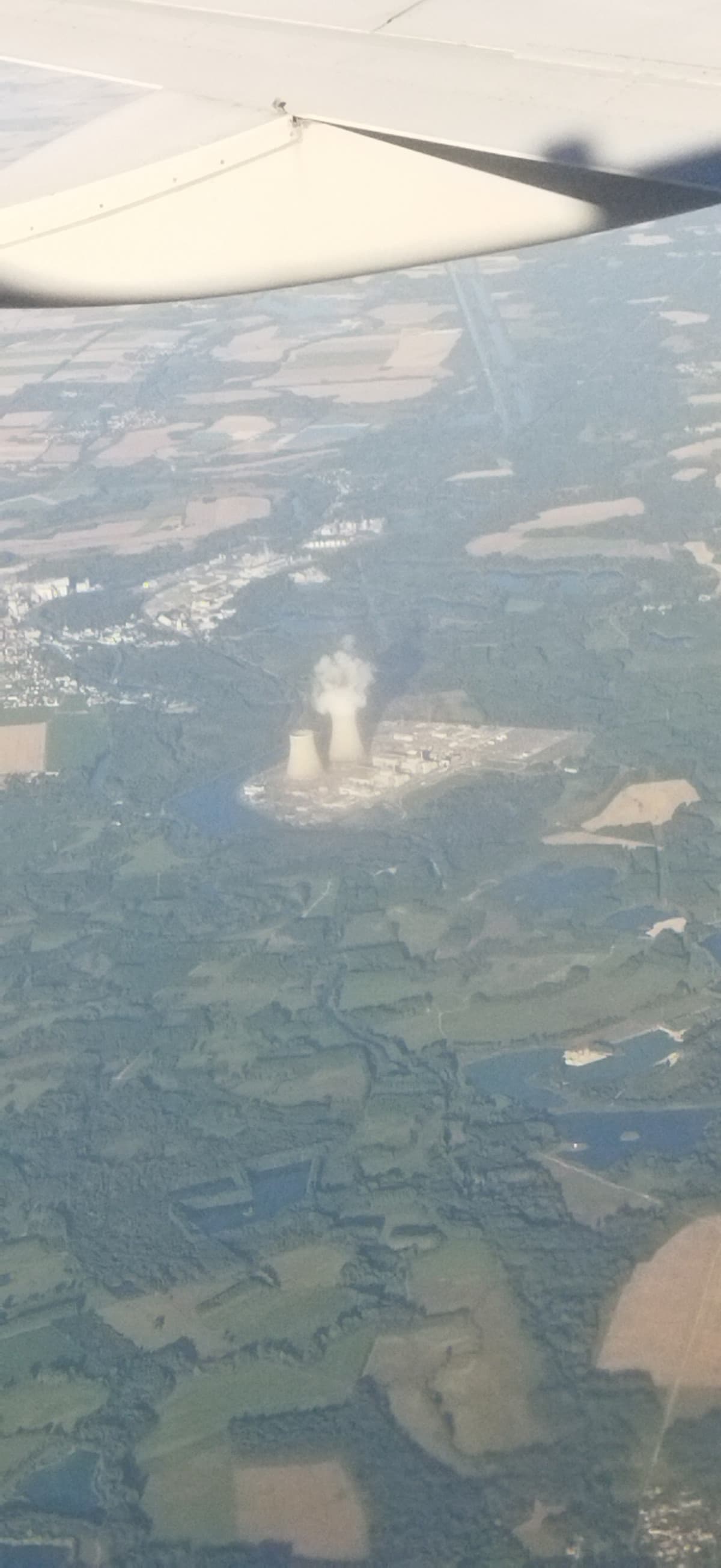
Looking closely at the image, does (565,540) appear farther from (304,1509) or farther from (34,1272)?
(304,1509)

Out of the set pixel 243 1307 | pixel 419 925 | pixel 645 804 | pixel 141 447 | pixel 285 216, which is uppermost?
pixel 285 216

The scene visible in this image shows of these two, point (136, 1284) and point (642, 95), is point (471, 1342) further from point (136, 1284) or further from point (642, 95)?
point (642, 95)

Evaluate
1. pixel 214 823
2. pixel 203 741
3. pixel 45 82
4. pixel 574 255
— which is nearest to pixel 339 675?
pixel 203 741

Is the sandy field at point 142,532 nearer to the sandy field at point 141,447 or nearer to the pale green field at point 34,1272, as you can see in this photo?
the sandy field at point 141,447

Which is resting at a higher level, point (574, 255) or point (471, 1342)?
point (574, 255)

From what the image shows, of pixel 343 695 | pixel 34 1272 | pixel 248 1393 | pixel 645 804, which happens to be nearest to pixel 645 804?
pixel 645 804

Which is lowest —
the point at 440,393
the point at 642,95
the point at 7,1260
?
the point at 7,1260
